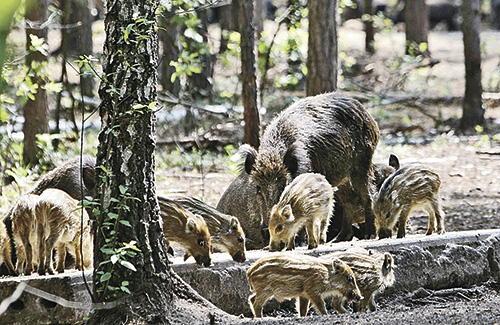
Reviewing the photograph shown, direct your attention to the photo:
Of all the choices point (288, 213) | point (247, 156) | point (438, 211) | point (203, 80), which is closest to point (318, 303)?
point (288, 213)

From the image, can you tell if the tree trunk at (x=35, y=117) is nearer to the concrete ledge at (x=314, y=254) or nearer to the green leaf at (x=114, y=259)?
the concrete ledge at (x=314, y=254)

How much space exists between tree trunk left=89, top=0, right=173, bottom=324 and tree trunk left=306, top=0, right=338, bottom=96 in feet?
19.4

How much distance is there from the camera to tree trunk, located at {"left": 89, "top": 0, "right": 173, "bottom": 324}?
3.74m

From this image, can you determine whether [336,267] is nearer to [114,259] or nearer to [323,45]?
[114,259]

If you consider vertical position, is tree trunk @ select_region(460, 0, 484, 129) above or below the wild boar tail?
above

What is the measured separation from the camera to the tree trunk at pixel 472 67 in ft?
44.4

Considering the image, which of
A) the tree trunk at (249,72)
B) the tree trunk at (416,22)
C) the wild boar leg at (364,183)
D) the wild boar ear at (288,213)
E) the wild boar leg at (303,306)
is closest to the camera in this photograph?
the wild boar leg at (303,306)

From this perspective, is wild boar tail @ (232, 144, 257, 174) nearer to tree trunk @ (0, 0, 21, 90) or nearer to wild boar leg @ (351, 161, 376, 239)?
wild boar leg @ (351, 161, 376, 239)

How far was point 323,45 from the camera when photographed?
9555mm

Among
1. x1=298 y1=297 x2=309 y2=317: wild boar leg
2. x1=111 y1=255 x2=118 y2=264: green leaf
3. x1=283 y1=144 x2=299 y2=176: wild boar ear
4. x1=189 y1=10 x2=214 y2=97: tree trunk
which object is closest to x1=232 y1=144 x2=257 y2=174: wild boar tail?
x1=283 y1=144 x2=299 y2=176: wild boar ear

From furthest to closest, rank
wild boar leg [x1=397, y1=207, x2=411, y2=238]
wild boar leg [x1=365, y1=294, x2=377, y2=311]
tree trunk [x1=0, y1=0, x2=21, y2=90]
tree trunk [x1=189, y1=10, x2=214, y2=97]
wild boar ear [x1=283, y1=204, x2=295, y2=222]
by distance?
tree trunk [x1=189, y1=10, x2=214, y2=97], wild boar leg [x1=397, y1=207, x2=411, y2=238], wild boar ear [x1=283, y1=204, x2=295, y2=222], wild boar leg [x1=365, y1=294, x2=377, y2=311], tree trunk [x1=0, y1=0, x2=21, y2=90]

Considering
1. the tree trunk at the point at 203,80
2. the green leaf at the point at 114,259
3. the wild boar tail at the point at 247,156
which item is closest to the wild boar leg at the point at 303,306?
the green leaf at the point at 114,259

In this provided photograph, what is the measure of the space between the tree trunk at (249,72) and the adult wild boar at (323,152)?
1.70m

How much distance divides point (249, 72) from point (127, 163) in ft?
16.8
